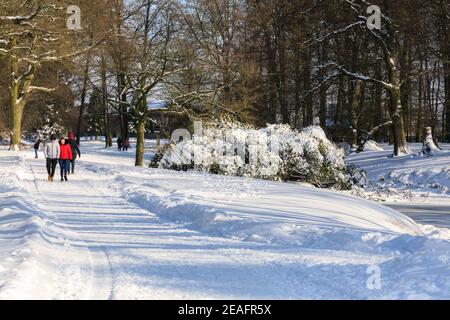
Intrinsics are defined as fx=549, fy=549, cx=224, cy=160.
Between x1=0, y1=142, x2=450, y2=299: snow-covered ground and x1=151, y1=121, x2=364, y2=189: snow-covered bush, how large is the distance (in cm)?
939

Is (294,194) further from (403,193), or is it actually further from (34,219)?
(403,193)

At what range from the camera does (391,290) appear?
5.85 metres

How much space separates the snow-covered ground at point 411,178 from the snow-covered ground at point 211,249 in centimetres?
852

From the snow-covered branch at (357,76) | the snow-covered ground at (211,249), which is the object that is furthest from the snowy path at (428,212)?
the snow-covered branch at (357,76)

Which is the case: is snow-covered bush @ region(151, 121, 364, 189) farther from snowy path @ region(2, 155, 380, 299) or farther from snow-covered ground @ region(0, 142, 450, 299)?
snowy path @ region(2, 155, 380, 299)

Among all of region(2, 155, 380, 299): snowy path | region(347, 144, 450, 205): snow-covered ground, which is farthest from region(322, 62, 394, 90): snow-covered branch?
region(2, 155, 380, 299): snowy path

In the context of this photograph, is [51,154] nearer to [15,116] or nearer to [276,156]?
[276,156]

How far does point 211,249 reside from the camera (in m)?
8.19

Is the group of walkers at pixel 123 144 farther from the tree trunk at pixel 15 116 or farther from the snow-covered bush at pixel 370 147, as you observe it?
the snow-covered bush at pixel 370 147

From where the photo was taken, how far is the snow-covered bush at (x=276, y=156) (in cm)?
2362

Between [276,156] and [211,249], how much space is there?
15.7m

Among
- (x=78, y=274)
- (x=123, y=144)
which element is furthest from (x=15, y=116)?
(x=78, y=274)

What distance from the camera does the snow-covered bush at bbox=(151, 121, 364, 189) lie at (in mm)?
23625

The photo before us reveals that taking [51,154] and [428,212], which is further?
[51,154]
